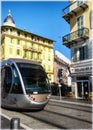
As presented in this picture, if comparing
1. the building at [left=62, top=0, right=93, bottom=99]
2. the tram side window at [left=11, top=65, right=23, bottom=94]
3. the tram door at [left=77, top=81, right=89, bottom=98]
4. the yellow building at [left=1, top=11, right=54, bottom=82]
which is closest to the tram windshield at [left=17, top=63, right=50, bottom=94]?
the tram side window at [left=11, top=65, right=23, bottom=94]

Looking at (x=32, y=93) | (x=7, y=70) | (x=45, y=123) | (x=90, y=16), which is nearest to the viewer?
(x=45, y=123)

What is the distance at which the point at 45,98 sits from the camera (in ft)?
44.4

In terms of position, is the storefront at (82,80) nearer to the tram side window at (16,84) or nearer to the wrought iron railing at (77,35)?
the wrought iron railing at (77,35)

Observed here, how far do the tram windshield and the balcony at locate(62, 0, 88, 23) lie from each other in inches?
699

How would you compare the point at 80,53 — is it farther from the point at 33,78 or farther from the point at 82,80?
the point at 33,78

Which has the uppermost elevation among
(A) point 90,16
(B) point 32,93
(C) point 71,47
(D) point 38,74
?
(A) point 90,16

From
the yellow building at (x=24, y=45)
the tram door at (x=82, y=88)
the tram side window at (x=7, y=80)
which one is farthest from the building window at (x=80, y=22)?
the yellow building at (x=24, y=45)

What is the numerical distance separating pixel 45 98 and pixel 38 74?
123 cm

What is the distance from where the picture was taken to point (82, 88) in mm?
30688

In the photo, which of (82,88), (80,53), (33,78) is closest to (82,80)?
(82,88)

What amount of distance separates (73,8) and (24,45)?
1573 inches

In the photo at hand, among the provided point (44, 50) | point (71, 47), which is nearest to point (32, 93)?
point (71, 47)

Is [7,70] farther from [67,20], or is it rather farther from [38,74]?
[67,20]

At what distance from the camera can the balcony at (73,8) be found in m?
30.2
